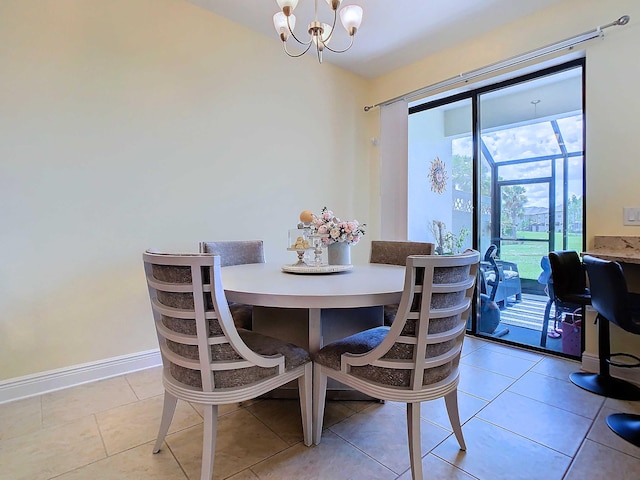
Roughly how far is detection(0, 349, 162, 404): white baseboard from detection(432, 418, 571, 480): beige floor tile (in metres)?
2.03

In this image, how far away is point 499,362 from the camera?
2447 mm

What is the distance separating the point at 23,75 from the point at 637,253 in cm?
391

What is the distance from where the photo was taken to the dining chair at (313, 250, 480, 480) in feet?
3.83

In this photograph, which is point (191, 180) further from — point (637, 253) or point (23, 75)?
point (637, 253)

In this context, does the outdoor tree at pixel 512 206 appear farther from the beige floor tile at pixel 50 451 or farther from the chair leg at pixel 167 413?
the beige floor tile at pixel 50 451

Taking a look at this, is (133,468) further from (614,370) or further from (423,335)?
(614,370)

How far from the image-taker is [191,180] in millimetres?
2551

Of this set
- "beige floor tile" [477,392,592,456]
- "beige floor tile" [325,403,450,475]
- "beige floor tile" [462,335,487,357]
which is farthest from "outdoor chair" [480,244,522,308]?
"beige floor tile" [325,403,450,475]

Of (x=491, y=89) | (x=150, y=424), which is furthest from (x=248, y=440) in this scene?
(x=491, y=89)

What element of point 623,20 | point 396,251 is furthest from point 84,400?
point 623,20

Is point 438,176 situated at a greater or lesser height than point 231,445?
greater

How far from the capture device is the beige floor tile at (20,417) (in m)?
1.63

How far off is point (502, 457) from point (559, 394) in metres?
0.84

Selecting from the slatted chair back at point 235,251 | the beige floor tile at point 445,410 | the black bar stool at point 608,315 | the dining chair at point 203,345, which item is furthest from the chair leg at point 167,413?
the black bar stool at point 608,315
